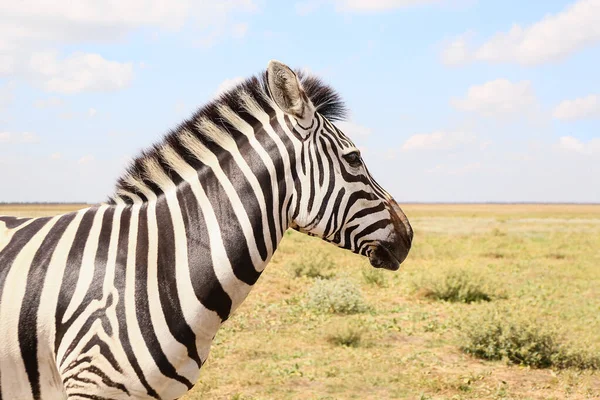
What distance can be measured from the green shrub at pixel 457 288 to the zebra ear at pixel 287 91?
35.3 feet

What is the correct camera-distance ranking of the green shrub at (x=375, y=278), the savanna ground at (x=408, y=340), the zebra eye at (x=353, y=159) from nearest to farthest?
the zebra eye at (x=353, y=159) → the savanna ground at (x=408, y=340) → the green shrub at (x=375, y=278)

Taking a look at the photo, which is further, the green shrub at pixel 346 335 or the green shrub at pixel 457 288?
the green shrub at pixel 457 288

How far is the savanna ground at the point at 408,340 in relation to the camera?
7.60m

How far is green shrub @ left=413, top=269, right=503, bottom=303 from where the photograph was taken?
1295 centimetres

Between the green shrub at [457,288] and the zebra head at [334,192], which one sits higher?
the zebra head at [334,192]

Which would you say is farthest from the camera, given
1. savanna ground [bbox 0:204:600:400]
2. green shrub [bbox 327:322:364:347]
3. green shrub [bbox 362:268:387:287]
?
green shrub [bbox 362:268:387:287]

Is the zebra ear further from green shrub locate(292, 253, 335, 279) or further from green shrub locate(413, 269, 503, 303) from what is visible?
green shrub locate(292, 253, 335, 279)

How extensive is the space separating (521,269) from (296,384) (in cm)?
1254

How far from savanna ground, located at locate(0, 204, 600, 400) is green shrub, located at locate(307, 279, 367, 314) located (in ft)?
0.09

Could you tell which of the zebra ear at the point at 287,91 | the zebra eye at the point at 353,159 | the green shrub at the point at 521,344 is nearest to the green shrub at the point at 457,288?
the green shrub at the point at 521,344

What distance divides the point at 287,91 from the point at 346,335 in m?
7.06

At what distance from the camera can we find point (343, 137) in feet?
10.3

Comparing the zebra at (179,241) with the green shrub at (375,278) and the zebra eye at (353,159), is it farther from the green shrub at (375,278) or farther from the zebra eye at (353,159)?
the green shrub at (375,278)

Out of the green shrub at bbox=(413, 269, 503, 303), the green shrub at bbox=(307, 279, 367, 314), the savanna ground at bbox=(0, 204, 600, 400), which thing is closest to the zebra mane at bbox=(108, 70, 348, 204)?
the savanna ground at bbox=(0, 204, 600, 400)
